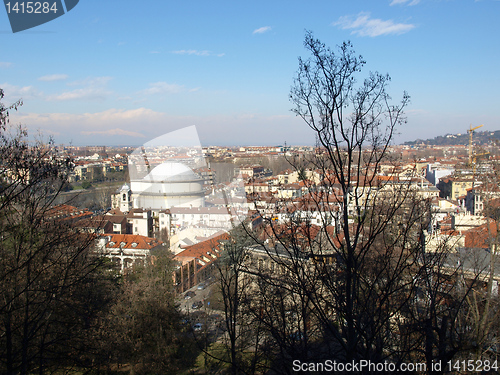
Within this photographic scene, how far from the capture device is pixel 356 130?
1.88 metres

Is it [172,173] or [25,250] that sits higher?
[172,173]

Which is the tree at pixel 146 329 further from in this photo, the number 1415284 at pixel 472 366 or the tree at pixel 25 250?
the number 1415284 at pixel 472 366

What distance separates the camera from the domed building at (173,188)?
58.9 feet

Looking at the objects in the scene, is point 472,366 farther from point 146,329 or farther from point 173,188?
point 173,188

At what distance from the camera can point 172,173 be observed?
17922mm

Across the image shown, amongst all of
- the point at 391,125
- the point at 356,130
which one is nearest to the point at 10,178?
the point at 356,130

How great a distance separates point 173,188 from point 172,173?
2.58 feet

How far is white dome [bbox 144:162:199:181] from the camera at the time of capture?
58.8 feet

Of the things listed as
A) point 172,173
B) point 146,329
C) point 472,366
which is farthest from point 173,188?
point 472,366

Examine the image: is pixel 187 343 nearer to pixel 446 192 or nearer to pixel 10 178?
pixel 10 178

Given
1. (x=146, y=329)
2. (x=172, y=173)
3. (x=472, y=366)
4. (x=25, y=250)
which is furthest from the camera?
(x=172, y=173)

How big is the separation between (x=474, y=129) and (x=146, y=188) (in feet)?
115

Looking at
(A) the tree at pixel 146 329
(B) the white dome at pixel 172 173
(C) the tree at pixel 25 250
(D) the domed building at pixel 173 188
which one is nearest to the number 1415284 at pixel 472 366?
(C) the tree at pixel 25 250

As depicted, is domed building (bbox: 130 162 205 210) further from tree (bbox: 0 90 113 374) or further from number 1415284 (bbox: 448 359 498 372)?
number 1415284 (bbox: 448 359 498 372)
